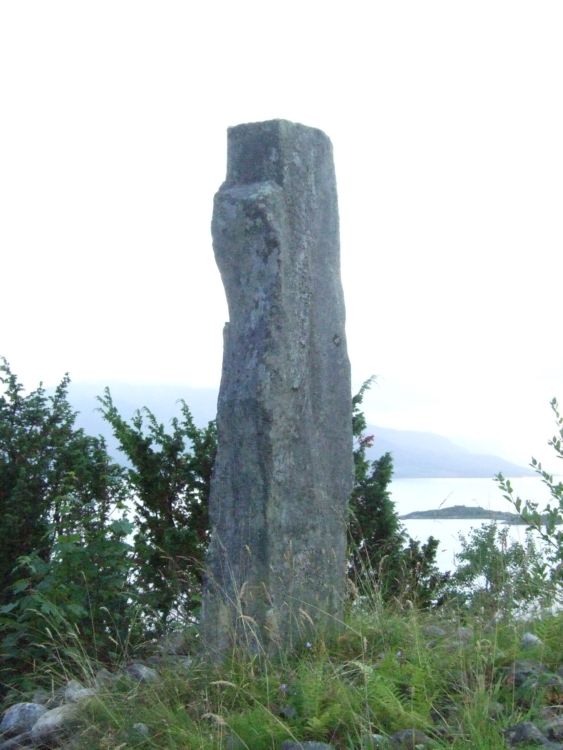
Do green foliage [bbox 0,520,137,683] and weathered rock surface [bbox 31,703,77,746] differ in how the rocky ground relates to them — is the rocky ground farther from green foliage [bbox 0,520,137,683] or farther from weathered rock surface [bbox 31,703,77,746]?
green foliage [bbox 0,520,137,683]

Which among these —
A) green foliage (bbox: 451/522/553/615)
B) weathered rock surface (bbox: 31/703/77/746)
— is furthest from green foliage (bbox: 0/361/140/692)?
green foliage (bbox: 451/522/553/615)

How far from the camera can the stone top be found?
20.5 feet

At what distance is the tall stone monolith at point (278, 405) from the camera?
582 cm

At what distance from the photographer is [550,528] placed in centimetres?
596

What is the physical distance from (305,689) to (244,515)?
1.46 meters

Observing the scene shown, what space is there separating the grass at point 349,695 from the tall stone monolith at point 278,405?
36cm

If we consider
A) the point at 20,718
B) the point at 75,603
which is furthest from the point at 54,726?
the point at 75,603

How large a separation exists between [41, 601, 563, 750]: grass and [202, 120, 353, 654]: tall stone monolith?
0.36 m

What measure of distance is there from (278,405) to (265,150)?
1.72 m

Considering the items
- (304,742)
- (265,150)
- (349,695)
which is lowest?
(304,742)

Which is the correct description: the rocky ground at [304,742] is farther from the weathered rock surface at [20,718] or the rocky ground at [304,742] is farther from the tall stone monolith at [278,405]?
the tall stone monolith at [278,405]

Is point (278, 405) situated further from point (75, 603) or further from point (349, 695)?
point (75, 603)

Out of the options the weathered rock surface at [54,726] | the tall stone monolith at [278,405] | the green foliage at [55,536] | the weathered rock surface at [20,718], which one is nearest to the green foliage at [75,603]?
the green foliage at [55,536]

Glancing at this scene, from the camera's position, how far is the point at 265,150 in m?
6.29
